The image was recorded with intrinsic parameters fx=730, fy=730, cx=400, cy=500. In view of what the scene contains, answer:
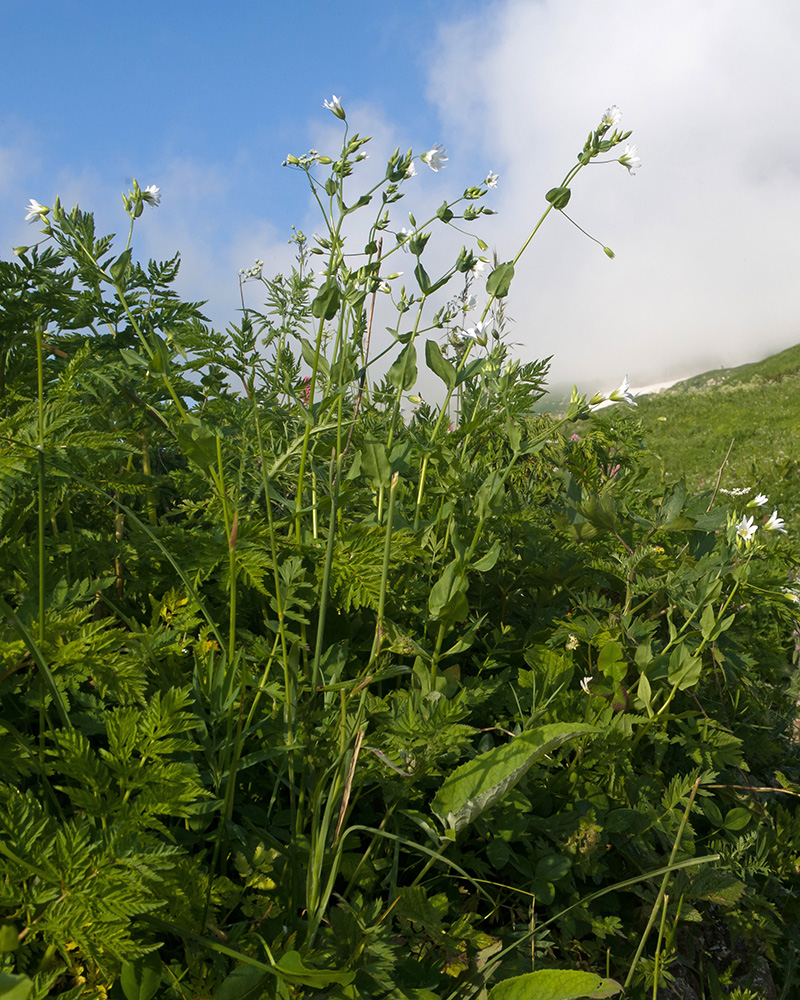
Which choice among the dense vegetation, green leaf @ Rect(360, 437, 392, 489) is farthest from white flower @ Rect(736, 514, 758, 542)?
green leaf @ Rect(360, 437, 392, 489)

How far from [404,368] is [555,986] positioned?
3.19 ft

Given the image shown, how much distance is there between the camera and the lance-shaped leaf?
1000mm

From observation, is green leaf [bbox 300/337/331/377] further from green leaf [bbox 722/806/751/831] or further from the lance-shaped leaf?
green leaf [bbox 722/806/751/831]

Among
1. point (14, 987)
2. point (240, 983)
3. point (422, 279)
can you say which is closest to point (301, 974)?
point (240, 983)

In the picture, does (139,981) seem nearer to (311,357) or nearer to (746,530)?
(311,357)

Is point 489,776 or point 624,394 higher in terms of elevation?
point 624,394

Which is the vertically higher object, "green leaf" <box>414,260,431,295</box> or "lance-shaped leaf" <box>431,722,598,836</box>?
"green leaf" <box>414,260,431,295</box>

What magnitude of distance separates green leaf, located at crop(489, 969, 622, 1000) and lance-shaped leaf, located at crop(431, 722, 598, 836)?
19cm

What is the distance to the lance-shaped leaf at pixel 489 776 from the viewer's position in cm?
100

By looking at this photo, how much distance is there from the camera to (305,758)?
3.42 feet

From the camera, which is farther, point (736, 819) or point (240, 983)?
point (736, 819)

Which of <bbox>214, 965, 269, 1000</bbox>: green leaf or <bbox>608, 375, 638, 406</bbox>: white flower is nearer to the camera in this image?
<bbox>214, 965, 269, 1000</bbox>: green leaf

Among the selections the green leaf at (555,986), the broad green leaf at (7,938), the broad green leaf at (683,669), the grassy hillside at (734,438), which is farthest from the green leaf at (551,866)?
the grassy hillside at (734,438)

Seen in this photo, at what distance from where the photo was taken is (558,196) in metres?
1.42
